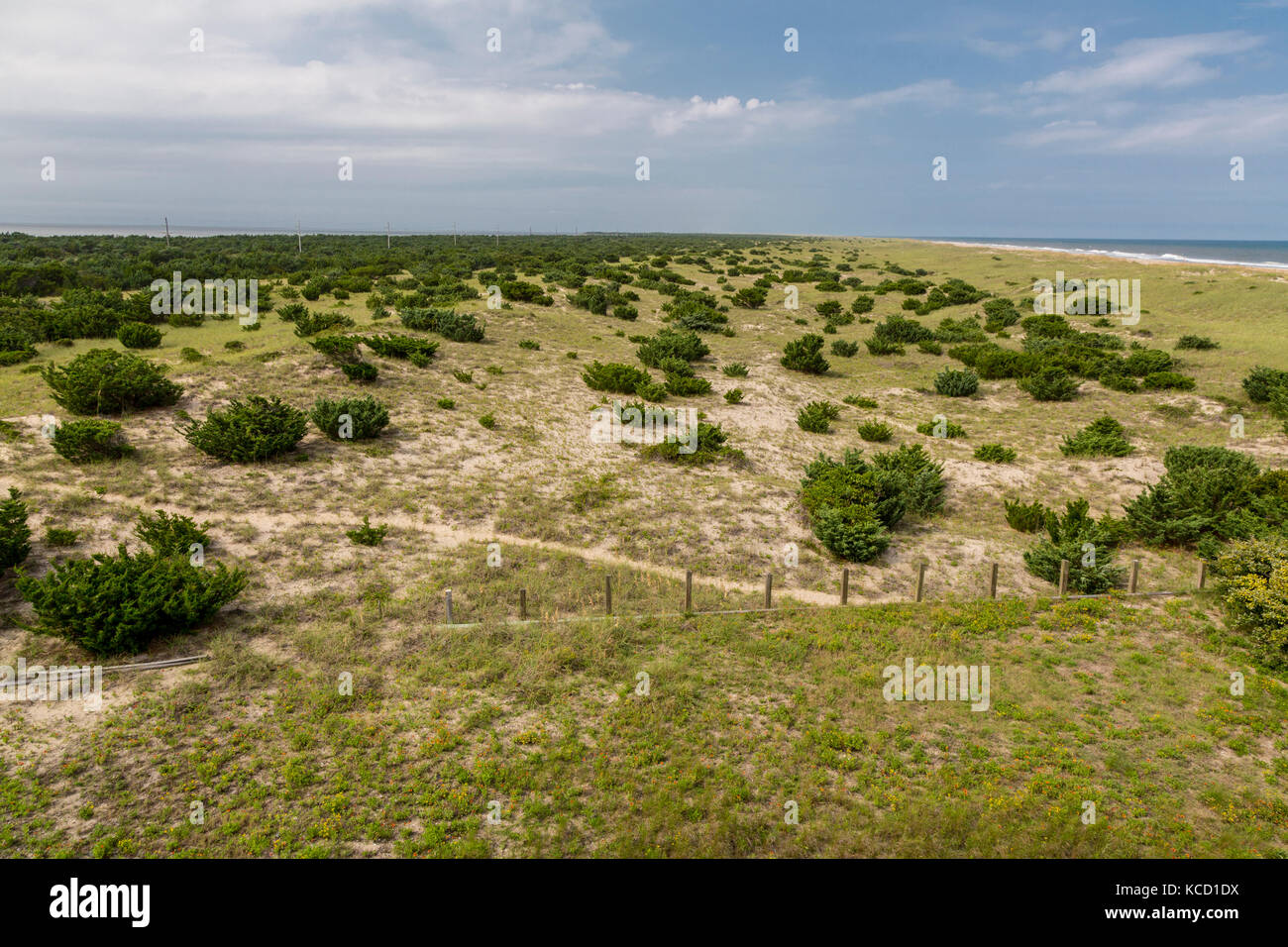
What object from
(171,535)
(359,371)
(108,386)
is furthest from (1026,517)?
(108,386)

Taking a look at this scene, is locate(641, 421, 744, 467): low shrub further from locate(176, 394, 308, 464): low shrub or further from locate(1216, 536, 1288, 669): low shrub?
locate(1216, 536, 1288, 669): low shrub

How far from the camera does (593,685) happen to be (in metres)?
9.55

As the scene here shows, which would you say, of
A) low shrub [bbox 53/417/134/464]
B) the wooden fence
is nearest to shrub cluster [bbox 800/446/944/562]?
the wooden fence

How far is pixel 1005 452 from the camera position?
20.7 m

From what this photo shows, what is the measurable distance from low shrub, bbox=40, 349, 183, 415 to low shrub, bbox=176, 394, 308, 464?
1825 millimetres

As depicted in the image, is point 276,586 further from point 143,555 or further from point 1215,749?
point 1215,749

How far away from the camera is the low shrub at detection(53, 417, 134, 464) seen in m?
14.7

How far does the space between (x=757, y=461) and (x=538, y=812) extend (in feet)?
48.3

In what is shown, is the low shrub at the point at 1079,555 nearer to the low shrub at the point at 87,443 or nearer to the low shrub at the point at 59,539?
the low shrub at the point at 59,539

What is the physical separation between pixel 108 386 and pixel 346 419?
6363mm

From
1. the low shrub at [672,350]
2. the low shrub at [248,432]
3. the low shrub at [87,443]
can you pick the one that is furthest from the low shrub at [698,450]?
the low shrub at [87,443]

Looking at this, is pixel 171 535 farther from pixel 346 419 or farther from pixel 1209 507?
pixel 1209 507

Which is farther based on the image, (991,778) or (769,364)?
(769,364)
